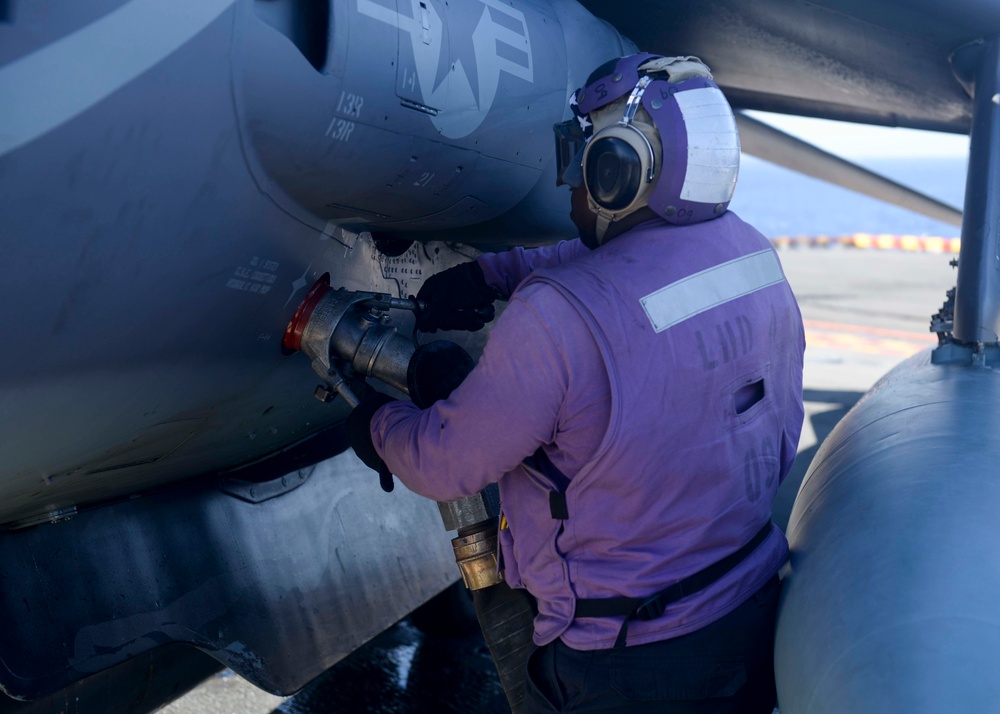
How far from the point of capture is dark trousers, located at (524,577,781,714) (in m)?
1.72

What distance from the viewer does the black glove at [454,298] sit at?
2.26 metres

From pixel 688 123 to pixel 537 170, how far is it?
0.68 m

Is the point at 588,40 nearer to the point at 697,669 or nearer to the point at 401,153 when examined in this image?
the point at 401,153

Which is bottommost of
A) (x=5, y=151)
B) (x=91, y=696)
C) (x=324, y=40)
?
(x=91, y=696)

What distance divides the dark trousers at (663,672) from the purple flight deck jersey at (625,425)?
3cm

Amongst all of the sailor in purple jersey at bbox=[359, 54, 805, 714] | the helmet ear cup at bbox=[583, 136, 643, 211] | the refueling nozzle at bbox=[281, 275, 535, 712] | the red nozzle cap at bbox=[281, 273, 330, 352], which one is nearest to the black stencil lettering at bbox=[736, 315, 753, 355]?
the sailor in purple jersey at bbox=[359, 54, 805, 714]

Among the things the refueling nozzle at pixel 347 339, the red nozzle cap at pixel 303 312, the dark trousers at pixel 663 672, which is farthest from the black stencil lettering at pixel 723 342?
the red nozzle cap at pixel 303 312

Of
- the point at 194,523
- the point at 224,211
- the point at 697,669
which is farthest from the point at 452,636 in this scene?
the point at 224,211

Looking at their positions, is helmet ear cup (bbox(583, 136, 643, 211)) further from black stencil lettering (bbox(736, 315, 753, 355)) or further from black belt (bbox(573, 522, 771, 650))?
black belt (bbox(573, 522, 771, 650))

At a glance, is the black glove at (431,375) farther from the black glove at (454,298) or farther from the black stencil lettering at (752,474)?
the black stencil lettering at (752,474)

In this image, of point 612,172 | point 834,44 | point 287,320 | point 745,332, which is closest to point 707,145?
point 612,172

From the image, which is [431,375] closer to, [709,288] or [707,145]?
[709,288]

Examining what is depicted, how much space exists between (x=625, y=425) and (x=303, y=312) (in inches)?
32.6

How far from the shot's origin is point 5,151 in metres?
1.36
